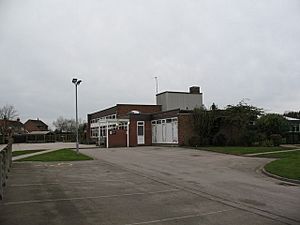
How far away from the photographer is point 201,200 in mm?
9500

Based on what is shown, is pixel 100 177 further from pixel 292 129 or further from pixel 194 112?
pixel 292 129

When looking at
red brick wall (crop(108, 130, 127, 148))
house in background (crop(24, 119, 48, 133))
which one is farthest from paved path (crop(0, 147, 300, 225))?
house in background (crop(24, 119, 48, 133))

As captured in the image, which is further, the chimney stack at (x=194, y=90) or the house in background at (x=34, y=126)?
the house in background at (x=34, y=126)

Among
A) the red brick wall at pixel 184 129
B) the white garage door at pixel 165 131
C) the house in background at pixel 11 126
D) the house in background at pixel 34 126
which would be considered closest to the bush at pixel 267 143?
the red brick wall at pixel 184 129

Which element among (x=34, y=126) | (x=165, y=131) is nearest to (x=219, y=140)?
(x=165, y=131)

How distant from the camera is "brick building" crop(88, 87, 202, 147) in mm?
35625

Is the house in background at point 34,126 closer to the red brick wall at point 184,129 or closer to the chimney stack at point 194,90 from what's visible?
the chimney stack at point 194,90

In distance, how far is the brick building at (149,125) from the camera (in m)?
35.6

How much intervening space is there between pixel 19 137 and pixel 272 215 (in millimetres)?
68602

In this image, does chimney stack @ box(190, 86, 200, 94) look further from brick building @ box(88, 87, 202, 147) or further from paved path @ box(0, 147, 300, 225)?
paved path @ box(0, 147, 300, 225)

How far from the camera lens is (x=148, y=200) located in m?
9.55

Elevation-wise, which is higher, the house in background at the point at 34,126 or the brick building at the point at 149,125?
the house in background at the point at 34,126

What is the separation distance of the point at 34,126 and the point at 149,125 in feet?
262

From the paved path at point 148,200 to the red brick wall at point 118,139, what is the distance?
23.9m
